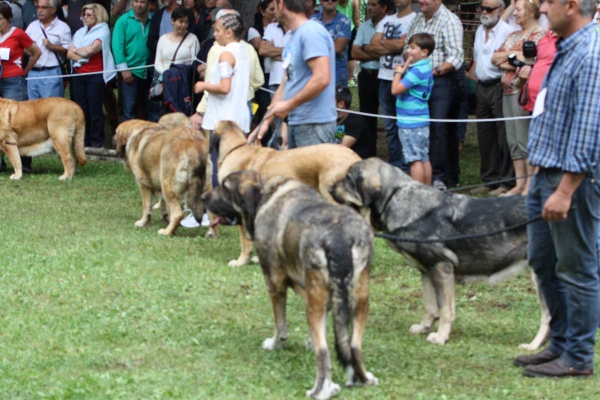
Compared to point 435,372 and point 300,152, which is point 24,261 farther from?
point 435,372

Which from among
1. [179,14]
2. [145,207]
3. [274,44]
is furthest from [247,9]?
[145,207]

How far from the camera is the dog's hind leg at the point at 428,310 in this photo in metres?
6.56

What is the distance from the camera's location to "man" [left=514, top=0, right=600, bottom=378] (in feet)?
16.3

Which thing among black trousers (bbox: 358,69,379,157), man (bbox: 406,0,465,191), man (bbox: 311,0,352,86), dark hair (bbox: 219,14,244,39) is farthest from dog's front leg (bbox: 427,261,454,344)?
man (bbox: 311,0,352,86)

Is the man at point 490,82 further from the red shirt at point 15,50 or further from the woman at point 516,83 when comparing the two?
the red shirt at point 15,50

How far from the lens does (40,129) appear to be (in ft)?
44.1

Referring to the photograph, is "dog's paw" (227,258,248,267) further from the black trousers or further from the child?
the black trousers

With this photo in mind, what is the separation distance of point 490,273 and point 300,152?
204 cm

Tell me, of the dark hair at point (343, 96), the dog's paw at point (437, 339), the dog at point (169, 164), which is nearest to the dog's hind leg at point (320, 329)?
the dog's paw at point (437, 339)

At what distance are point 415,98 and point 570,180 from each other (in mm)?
5832

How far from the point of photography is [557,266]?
5.36 metres

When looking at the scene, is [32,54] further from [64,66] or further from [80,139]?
[80,139]

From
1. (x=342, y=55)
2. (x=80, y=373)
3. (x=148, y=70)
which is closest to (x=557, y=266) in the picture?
(x=80, y=373)

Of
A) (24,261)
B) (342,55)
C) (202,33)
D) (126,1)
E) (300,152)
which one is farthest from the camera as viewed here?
(126,1)
